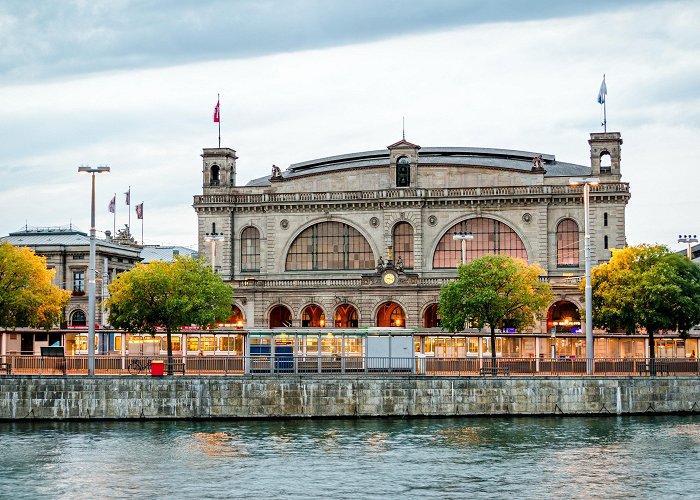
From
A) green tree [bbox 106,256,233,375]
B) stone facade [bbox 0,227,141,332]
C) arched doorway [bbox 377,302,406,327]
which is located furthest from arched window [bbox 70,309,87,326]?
green tree [bbox 106,256,233,375]

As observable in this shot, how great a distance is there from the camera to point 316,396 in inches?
2621

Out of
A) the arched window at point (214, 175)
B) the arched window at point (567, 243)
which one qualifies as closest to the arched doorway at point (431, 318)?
the arched window at point (567, 243)

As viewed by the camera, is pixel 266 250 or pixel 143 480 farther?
pixel 266 250

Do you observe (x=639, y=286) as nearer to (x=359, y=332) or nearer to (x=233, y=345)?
(x=359, y=332)

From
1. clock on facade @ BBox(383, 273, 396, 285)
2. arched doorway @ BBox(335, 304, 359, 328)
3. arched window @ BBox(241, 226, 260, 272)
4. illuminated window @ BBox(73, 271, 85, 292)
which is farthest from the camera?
illuminated window @ BBox(73, 271, 85, 292)

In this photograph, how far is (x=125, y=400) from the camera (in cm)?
6569

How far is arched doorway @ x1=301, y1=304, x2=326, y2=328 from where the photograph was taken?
116 meters

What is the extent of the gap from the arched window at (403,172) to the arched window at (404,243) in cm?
452

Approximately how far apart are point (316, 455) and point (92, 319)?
22.1 m

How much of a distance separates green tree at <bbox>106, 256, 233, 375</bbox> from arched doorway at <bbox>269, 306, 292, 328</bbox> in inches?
1311

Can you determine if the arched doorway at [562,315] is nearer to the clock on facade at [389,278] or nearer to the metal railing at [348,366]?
the clock on facade at [389,278]

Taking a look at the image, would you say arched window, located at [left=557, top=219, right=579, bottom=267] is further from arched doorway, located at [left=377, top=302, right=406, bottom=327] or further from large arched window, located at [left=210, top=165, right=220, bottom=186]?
large arched window, located at [left=210, top=165, right=220, bottom=186]

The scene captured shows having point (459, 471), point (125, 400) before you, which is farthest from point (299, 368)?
point (459, 471)

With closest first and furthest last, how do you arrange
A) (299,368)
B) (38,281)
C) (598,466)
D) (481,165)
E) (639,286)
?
(598,466) < (299,368) < (639,286) < (38,281) < (481,165)
